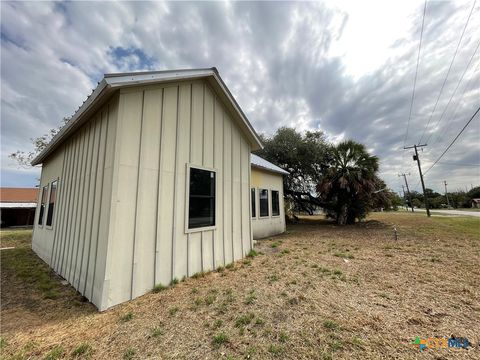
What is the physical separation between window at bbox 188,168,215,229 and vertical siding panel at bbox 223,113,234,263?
0.47m

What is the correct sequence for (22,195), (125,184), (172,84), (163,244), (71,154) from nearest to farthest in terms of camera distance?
(125,184) < (163,244) < (172,84) < (71,154) < (22,195)

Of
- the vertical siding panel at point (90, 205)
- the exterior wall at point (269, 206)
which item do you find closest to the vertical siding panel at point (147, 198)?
the vertical siding panel at point (90, 205)

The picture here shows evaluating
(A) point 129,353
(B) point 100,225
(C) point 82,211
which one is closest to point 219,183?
(B) point 100,225

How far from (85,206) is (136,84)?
283cm

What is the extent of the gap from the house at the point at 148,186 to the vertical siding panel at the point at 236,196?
0.03 metres

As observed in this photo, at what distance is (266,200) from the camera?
10586mm

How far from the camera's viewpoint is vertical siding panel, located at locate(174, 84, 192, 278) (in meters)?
4.34

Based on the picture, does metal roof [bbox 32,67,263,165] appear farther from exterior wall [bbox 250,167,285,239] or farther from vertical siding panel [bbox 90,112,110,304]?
exterior wall [bbox 250,167,285,239]

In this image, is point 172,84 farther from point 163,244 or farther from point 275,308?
point 275,308

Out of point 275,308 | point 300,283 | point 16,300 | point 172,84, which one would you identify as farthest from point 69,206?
point 300,283

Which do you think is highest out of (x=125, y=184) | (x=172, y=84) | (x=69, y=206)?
(x=172, y=84)

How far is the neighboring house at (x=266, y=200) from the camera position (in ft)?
32.1

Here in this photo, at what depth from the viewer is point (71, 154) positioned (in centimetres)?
573

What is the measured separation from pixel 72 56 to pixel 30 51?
994 millimetres
